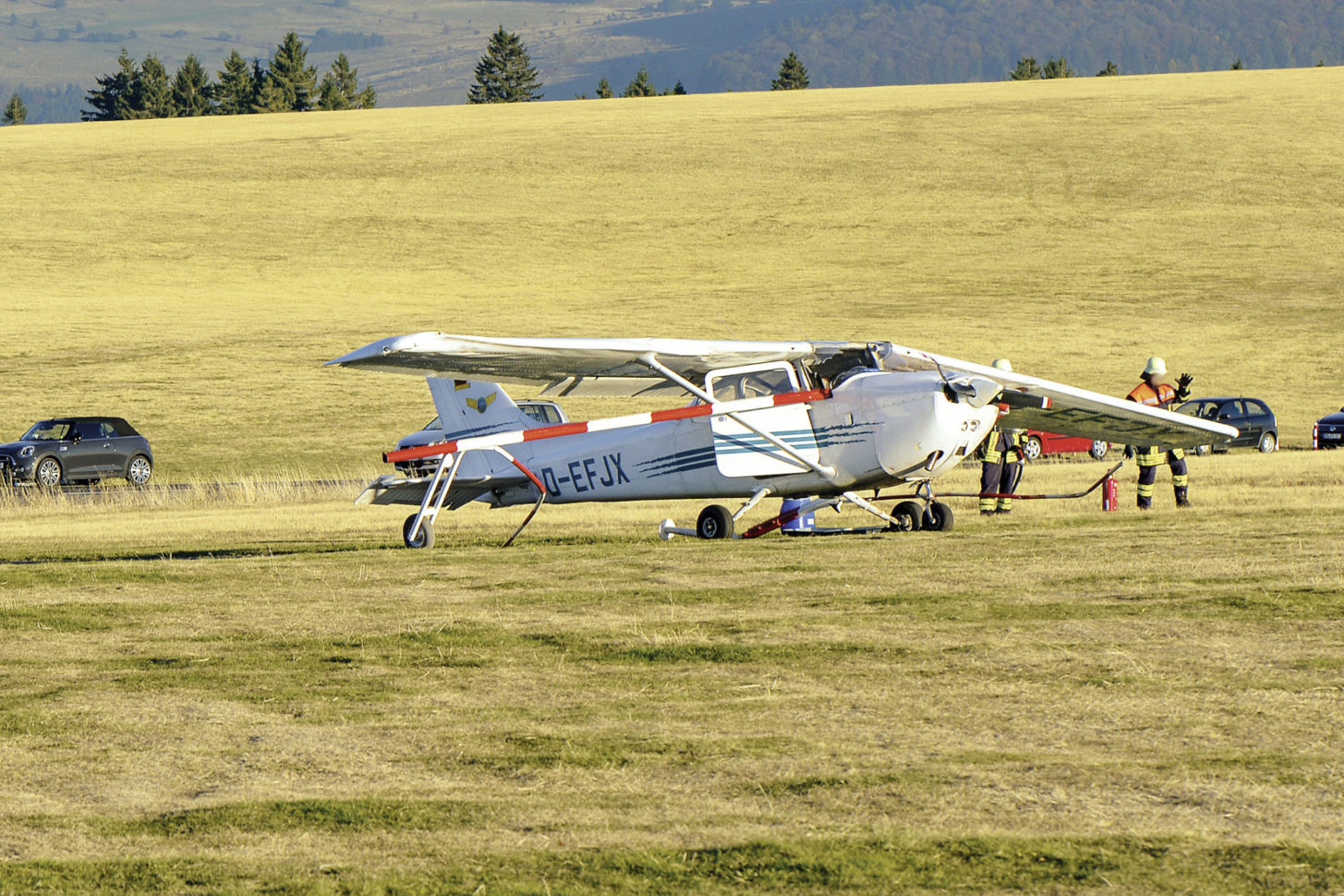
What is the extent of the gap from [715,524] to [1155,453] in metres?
6.06

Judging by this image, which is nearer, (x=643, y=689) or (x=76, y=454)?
(x=643, y=689)

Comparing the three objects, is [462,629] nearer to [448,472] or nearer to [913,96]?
[448,472]

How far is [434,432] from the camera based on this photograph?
29.5 metres

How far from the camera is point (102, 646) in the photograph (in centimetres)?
A: 1053

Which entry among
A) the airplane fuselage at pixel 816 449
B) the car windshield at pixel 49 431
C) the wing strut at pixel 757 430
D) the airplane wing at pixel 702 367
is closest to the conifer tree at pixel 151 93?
the car windshield at pixel 49 431

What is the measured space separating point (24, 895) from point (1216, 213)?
5741cm

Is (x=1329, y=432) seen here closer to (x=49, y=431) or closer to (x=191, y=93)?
(x=49, y=431)

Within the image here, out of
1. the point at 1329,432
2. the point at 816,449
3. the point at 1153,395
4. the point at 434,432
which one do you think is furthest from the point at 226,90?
the point at 816,449

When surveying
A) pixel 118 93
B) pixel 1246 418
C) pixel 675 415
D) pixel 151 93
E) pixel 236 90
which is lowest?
pixel 1246 418

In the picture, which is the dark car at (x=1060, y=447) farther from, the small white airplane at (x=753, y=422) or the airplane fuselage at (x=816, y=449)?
the airplane fuselage at (x=816, y=449)

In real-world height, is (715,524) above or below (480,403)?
below

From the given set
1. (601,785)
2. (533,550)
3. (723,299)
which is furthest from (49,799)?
(723,299)

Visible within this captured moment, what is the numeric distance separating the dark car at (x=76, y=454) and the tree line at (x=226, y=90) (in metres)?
93.9

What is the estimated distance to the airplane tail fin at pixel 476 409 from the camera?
1917cm
